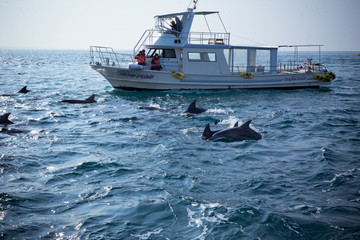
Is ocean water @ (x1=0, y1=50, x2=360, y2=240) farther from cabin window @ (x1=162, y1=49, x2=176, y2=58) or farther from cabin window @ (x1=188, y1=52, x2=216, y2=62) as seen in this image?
cabin window @ (x1=162, y1=49, x2=176, y2=58)

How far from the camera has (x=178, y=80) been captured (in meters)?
26.2

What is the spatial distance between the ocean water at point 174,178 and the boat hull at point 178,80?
294 inches

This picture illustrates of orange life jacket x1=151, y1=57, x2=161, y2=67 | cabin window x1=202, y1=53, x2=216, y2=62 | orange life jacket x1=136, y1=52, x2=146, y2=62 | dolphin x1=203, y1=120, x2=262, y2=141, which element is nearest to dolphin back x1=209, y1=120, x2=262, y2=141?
dolphin x1=203, y1=120, x2=262, y2=141

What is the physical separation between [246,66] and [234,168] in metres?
18.9

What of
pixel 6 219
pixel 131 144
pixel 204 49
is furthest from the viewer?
pixel 204 49

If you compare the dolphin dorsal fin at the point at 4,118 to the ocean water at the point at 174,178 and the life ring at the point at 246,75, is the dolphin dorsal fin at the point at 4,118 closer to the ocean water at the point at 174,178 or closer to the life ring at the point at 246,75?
the ocean water at the point at 174,178

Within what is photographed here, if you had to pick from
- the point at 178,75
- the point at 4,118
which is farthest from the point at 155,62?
the point at 4,118

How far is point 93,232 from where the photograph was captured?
701cm

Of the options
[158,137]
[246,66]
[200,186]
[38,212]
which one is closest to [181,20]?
[246,66]

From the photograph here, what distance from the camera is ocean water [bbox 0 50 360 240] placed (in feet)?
24.0

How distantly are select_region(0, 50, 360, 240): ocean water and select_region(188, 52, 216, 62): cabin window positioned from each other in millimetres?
8652

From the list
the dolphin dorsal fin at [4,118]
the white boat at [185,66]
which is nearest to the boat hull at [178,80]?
the white boat at [185,66]

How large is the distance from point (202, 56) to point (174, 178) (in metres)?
18.1

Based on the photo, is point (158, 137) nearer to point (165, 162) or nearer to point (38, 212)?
point (165, 162)
